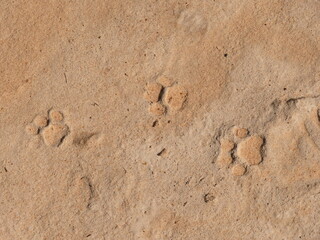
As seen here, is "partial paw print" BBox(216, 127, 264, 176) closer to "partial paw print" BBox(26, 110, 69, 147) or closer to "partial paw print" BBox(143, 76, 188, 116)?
"partial paw print" BBox(143, 76, 188, 116)

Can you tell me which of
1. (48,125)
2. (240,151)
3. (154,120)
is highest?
(48,125)

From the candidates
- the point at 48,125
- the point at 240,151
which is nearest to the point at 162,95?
the point at 240,151

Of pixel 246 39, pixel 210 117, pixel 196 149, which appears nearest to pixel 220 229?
pixel 196 149

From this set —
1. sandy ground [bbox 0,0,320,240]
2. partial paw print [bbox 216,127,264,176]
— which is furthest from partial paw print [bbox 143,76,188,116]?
partial paw print [bbox 216,127,264,176]

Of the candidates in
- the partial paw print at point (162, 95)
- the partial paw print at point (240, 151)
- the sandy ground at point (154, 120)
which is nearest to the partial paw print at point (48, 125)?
the sandy ground at point (154, 120)

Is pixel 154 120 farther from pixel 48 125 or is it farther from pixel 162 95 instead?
pixel 48 125

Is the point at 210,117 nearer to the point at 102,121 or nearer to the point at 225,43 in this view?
the point at 225,43

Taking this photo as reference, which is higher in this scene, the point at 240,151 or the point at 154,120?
the point at 154,120

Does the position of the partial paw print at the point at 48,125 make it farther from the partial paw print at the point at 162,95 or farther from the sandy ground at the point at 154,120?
the partial paw print at the point at 162,95
